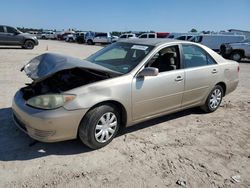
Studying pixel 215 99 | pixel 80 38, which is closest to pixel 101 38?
pixel 80 38

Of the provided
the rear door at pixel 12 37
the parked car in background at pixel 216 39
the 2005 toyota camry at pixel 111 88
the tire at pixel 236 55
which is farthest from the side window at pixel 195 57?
the parked car in background at pixel 216 39

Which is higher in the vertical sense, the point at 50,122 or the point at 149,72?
the point at 149,72

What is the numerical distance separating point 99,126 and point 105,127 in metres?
0.11

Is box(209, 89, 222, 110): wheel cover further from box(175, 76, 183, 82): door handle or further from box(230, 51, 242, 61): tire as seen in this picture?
box(230, 51, 242, 61): tire

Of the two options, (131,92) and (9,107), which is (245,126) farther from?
(9,107)

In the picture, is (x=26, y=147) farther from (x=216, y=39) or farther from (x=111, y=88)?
(x=216, y=39)

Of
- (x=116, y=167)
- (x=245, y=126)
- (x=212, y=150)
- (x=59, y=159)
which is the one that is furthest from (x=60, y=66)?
(x=245, y=126)

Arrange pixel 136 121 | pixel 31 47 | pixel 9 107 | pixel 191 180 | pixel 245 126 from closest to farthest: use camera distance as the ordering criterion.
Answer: pixel 191 180
pixel 136 121
pixel 245 126
pixel 9 107
pixel 31 47

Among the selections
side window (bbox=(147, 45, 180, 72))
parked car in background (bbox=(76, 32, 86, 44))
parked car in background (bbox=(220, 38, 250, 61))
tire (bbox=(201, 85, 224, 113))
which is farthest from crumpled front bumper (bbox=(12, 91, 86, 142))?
parked car in background (bbox=(76, 32, 86, 44))

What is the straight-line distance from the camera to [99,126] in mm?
3691

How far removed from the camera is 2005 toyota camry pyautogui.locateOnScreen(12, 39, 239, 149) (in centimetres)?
342

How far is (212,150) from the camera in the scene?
3.94 meters

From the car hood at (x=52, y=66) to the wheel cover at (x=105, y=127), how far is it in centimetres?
62

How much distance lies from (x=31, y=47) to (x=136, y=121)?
17.6 meters
